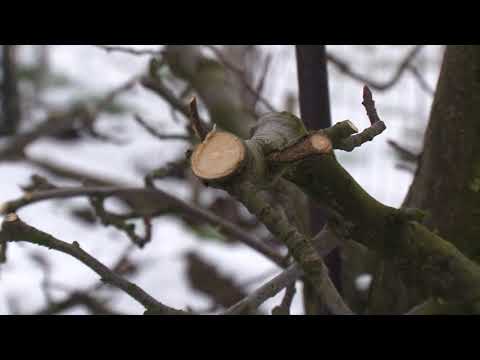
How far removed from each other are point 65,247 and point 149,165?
2.86 metres

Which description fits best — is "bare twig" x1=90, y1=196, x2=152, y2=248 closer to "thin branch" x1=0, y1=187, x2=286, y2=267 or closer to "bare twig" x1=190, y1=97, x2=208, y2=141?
"thin branch" x1=0, y1=187, x2=286, y2=267

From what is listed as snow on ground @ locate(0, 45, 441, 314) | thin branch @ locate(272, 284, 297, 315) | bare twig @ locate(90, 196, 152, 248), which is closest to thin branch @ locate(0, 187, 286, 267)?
bare twig @ locate(90, 196, 152, 248)

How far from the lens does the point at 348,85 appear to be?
4.02 meters

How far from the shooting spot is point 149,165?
3.36 meters

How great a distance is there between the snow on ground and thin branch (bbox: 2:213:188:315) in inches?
40.2

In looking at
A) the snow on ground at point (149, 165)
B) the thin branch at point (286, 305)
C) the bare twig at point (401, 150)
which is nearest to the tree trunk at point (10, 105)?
the snow on ground at point (149, 165)

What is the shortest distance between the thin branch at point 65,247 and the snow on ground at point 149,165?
102 centimetres

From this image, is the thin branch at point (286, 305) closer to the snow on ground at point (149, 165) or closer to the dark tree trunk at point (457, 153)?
the dark tree trunk at point (457, 153)

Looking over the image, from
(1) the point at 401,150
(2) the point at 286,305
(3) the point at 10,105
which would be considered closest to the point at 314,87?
(1) the point at 401,150

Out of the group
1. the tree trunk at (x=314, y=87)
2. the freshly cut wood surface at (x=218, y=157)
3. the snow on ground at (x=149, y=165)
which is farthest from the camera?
the snow on ground at (x=149, y=165)

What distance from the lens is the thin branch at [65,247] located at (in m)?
0.52

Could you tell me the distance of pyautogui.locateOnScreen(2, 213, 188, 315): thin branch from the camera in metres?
0.52
